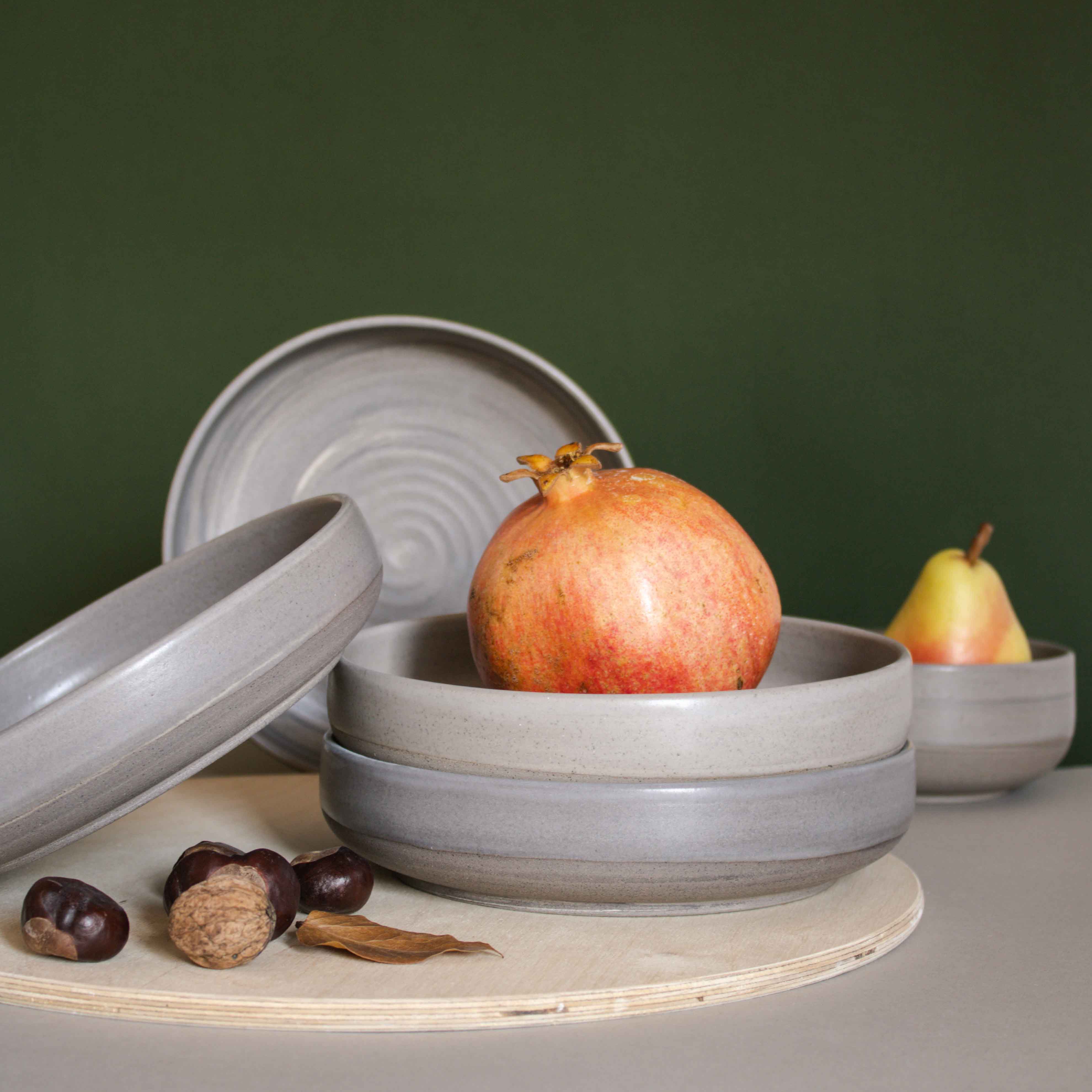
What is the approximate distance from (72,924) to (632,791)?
1.00 feet

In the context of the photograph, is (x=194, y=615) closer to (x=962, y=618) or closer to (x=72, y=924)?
(x=72, y=924)

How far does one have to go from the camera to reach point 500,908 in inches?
28.5

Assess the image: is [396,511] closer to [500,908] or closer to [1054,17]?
[500,908]

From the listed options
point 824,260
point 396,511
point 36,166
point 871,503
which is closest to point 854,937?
point 396,511

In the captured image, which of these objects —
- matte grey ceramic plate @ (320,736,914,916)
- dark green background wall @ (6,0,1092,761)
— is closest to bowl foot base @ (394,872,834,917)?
matte grey ceramic plate @ (320,736,914,916)

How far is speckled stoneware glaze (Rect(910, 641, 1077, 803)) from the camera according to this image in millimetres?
1023

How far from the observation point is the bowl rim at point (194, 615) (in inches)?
24.3

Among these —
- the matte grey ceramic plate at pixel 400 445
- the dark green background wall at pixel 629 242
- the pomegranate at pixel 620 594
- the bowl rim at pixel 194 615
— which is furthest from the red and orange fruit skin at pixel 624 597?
the dark green background wall at pixel 629 242

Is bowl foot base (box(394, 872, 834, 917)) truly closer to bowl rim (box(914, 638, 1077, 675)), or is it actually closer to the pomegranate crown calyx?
the pomegranate crown calyx

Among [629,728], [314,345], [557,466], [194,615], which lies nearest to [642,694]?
[629,728]

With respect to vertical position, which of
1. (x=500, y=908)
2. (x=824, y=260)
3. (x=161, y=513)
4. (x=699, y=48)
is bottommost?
(x=500, y=908)

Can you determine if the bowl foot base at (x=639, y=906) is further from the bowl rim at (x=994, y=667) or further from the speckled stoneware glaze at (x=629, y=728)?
the bowl rim at (x=994, y=667)

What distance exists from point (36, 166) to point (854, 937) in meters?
1.22

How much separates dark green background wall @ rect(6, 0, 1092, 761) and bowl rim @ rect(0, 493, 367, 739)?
1.58 ft
